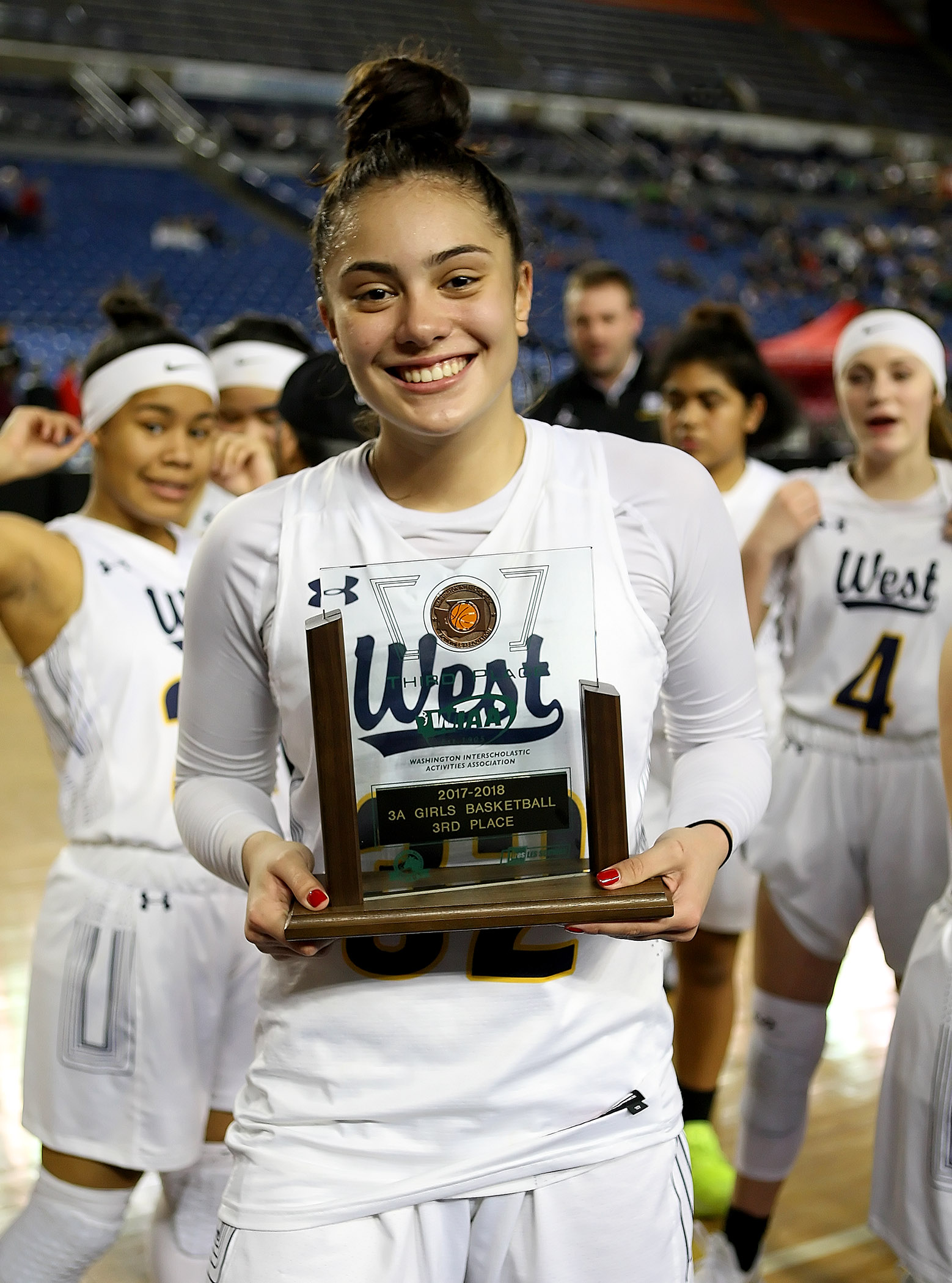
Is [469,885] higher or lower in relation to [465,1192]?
higher

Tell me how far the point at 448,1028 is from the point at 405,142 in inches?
35.8

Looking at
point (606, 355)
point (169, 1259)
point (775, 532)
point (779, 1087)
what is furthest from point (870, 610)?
point (606, 355)

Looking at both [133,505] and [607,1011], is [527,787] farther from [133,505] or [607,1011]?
[133,505]

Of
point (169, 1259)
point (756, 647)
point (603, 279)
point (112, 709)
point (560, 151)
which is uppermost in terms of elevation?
point (560, 151)

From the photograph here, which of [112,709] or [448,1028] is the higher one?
[112,709]

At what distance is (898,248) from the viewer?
2259 centimetres

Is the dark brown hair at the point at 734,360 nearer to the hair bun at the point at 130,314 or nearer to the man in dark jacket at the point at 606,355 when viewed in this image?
the man in dark jacket at the point at 606,355

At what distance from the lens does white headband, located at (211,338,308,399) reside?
315 centimetres

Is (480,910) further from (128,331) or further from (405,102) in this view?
(128,331)

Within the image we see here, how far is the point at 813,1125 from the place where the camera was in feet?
10.6

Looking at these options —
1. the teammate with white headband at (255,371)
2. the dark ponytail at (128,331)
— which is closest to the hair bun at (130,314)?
the dark ponytail at (128,331)

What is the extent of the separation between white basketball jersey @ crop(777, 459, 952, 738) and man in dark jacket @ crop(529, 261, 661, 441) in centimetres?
173

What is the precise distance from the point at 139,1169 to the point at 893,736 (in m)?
1.57

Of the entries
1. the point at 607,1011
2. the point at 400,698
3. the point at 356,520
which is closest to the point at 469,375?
the point at 356,520
